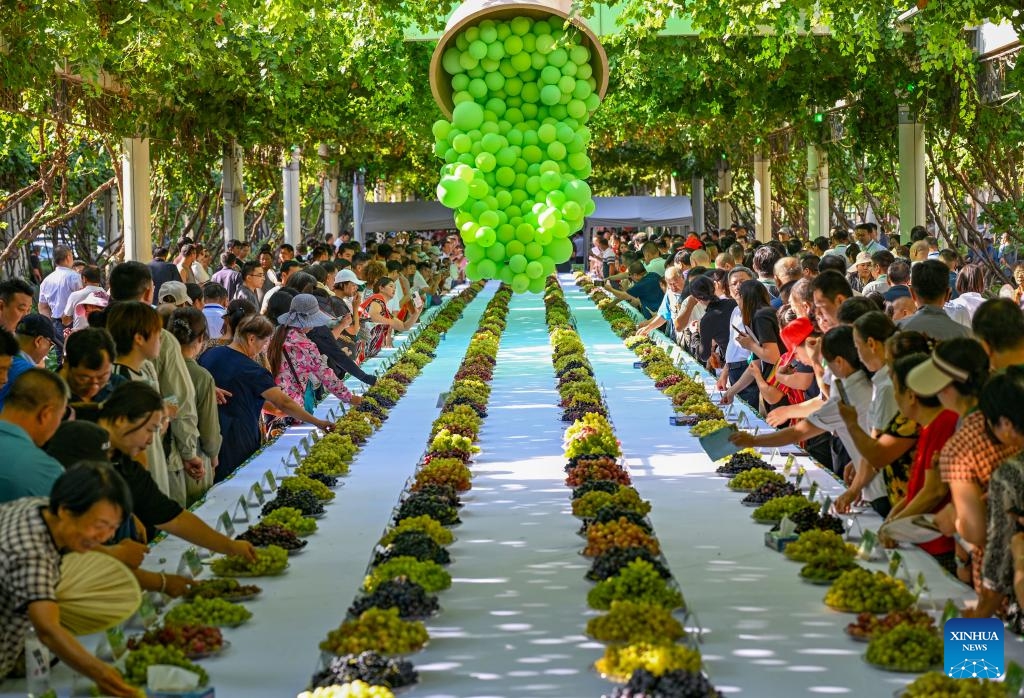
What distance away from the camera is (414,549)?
21.1 ft

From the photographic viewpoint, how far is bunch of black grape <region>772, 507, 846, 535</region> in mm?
6723

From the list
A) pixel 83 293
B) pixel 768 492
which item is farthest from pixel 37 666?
pixel 83 293

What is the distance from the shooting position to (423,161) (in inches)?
1394

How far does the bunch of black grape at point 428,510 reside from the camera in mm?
7301

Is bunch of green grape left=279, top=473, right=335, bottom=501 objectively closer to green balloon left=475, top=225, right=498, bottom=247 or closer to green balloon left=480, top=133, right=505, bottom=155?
green balloon left=475, top=225, right=498, bottom=247

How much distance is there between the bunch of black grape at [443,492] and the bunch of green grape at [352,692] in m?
3.17

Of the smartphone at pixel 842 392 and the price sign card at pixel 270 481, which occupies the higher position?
the smartphone at pixel 842 392

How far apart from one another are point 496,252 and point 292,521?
344 centimetres

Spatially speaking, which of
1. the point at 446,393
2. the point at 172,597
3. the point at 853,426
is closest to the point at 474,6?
the point at 446,393

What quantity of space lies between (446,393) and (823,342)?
4.80 meters

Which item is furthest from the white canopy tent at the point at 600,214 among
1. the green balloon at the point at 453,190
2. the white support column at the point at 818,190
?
the green balloon at the point at 453,190

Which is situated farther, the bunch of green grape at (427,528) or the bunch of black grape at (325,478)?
the bunch of black grape at (325,478)

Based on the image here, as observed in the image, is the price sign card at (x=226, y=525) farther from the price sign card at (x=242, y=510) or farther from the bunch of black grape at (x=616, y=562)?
the bunch of black grape at (x=616, y=562)

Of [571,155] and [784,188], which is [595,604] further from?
[784,188]
